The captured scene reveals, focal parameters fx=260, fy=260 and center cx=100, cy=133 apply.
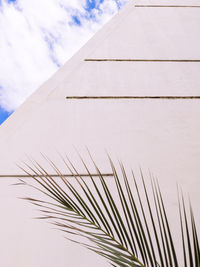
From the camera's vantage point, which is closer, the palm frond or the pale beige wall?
the palm frond

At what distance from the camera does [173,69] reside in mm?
1880

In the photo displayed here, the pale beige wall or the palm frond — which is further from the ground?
the pale beige wall

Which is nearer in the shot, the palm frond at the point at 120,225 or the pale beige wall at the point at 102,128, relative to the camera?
the palm frond at the point at 120,225

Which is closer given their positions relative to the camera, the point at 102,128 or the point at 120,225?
the point at 120,225

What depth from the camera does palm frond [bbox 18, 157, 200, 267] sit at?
50 cm

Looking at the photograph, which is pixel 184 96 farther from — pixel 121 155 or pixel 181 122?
pixel 121 155

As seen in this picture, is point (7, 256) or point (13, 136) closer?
point (7, 256)

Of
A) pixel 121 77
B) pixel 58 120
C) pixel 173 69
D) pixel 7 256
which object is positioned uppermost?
pixel 173 69

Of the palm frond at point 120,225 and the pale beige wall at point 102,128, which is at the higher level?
the pale beige wall at point 102,128

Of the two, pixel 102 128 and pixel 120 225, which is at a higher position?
pixel 102 128

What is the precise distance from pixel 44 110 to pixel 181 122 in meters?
0.82

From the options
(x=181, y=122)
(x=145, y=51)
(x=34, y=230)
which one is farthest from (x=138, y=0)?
(x=34, y=230)

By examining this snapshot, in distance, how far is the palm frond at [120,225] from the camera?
0.50 meters

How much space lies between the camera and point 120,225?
1.14m
